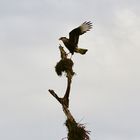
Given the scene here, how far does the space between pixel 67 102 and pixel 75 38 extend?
373cm

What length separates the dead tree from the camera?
18266mm

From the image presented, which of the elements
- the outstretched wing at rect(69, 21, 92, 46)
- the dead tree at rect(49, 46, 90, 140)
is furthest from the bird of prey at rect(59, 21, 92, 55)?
the dead tree at rect(49, 46, 90, 140)

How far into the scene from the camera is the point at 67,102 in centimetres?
1867

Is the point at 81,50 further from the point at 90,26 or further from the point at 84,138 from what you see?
the point at 84,138

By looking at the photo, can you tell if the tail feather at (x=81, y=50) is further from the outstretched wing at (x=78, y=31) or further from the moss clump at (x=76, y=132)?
the moss clump at (x=76, y=132)

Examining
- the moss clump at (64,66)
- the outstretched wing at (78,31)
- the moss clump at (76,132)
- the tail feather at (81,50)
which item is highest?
the outstretched wing at (78,31)

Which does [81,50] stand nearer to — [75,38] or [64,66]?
[75,38]

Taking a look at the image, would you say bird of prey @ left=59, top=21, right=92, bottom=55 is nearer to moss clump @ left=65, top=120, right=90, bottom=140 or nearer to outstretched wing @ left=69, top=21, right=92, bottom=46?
outstretched wing @ left=69, top=21, right=92, bottom=46

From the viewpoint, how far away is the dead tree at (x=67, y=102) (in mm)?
18266

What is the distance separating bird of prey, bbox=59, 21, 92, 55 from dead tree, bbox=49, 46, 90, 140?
1.46 meters

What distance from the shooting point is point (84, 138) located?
18281mm

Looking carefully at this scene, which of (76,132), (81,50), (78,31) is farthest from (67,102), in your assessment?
(78,31)

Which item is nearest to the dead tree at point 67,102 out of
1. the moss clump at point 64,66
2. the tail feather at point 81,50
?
the moss clump at point 64,66

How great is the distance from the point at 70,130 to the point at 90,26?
5.59m
